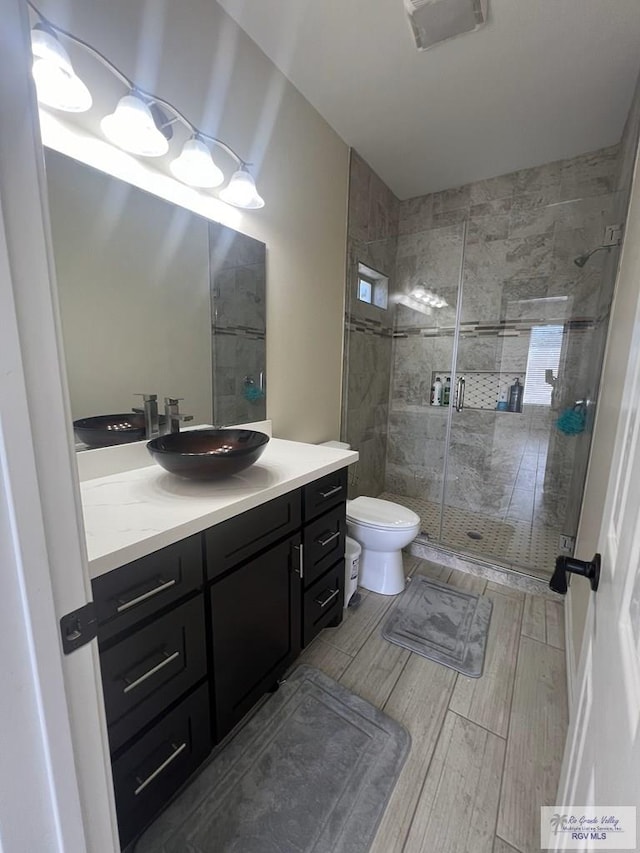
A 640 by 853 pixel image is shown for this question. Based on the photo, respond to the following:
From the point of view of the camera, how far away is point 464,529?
274 cm

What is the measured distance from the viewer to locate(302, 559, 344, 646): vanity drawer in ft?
4.84

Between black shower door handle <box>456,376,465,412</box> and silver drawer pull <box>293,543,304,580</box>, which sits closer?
silver drawer pull <box>293,543,304,580</box>

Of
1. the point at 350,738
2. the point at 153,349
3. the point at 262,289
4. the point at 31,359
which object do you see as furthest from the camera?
the point at 262,289

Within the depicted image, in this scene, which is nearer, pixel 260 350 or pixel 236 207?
pixel 236 207

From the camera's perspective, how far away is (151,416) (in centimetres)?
137

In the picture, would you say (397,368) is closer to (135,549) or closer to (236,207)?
(236,207)

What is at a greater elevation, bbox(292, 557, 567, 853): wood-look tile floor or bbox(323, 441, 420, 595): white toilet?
bbox(323, 441, 420, 595): white toilet

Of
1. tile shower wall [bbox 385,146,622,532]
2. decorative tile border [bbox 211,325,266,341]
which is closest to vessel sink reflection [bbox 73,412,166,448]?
decorative tile border [bbox 211,325,266,341]

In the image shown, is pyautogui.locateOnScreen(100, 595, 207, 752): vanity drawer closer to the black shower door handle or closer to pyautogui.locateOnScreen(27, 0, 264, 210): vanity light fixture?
pyautogui.locateOnScreen(27, 0, 264, 210): vanity light fixture

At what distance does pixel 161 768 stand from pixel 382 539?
130 centimetres

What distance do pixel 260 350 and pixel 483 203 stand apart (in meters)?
2.21

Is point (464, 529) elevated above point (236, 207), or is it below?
below

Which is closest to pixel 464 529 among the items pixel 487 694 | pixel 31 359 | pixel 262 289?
pixel 487 694

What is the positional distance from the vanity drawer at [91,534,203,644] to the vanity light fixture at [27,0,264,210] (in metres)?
1.29
